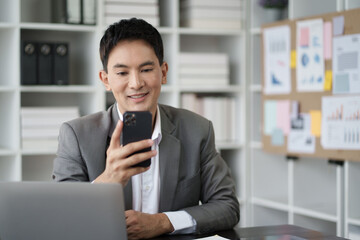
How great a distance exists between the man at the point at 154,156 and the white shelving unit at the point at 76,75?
1.49m

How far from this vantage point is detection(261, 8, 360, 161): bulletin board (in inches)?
118

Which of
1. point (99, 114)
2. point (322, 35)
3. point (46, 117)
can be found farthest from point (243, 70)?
point (99, 114)

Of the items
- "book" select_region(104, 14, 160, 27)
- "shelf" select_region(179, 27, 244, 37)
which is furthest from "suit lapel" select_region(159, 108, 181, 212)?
"shelf" select_region(179, 27, 244, 37)

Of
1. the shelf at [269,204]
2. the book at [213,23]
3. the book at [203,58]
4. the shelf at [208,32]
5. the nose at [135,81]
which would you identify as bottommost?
the shelf at [269,204]

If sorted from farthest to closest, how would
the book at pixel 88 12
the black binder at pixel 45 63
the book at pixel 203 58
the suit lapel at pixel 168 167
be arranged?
the book at pixel 203 58, the book at pixel 88 12, the black binder at pixel 45 63, the suit lapel at pixel 168 167

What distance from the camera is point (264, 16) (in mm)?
3852

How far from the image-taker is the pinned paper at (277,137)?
3498 mm

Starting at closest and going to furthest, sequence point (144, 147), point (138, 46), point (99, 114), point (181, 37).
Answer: point (144, 147)
point (138, 46)
point (99, 114)
point (181, 37)

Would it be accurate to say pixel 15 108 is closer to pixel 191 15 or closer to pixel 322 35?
pixel 191 15

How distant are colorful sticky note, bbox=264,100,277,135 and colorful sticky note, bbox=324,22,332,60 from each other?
54 centimetres

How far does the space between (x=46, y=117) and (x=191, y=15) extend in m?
1.21

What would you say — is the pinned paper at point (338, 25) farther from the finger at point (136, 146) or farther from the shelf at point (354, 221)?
the finger at point (136, 146)

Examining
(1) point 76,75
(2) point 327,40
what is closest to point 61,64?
(1) point 76,75

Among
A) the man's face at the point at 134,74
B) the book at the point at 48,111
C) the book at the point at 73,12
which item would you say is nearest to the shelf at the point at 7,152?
the book at the point at 48,111
